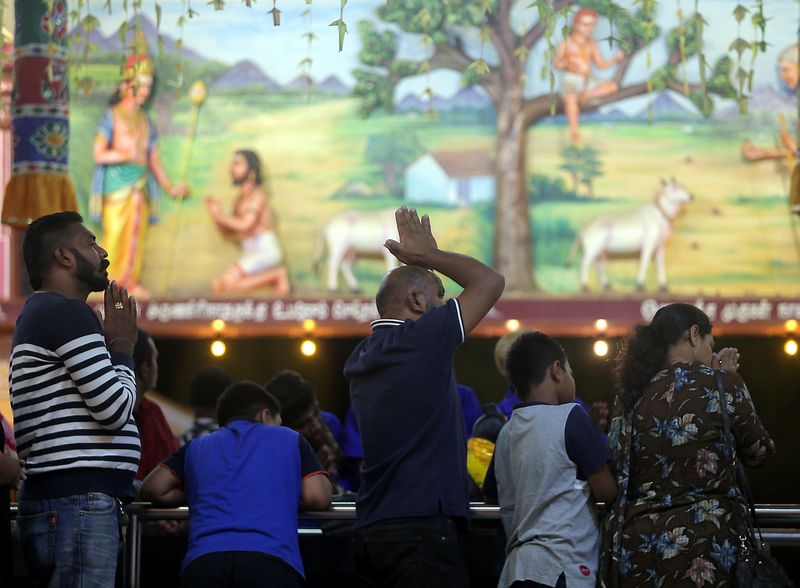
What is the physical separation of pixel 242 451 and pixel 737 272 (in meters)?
7.41

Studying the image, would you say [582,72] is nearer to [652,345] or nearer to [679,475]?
[652,345]

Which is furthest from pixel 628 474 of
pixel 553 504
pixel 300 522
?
pixel 300 522

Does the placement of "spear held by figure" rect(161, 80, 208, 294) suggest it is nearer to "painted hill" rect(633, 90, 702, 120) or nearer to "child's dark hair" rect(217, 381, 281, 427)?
"painted hill" rect(633, 90, 702, 120)

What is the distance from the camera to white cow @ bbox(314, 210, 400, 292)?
1100 centimetres

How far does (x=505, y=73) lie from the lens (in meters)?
11.1

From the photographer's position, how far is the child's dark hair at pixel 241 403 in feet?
15.0

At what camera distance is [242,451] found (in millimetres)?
4367

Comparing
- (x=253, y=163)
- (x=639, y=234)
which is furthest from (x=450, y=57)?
(x=639, y=234)

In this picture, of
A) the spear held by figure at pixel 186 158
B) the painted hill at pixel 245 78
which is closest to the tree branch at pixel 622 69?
the painted hill at pixel 245 78

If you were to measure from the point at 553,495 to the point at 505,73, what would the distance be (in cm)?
749

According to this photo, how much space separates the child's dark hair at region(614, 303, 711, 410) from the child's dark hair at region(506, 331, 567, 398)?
25cm

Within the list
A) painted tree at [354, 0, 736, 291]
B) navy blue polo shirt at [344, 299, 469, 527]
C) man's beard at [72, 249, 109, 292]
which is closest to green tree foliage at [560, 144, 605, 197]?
painted tree at [354, 0, 736, 291]

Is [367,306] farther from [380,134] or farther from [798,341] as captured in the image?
[798,341]

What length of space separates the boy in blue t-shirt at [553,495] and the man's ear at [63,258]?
1620mm
